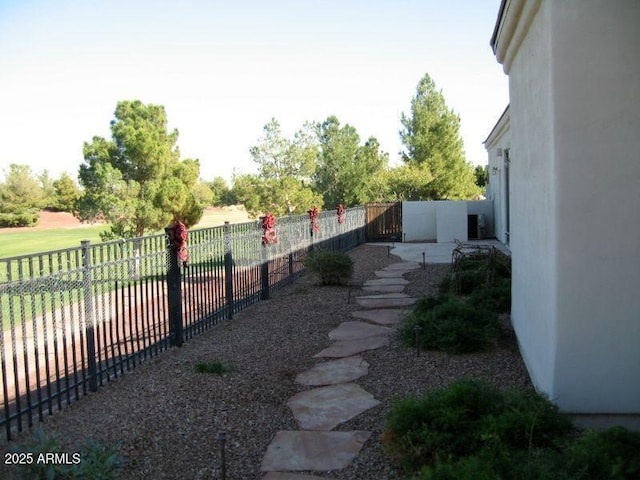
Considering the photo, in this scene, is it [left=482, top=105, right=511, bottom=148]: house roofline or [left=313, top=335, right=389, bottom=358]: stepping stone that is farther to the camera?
[left=482, top=105, right=511, bottom=148]: house roofline

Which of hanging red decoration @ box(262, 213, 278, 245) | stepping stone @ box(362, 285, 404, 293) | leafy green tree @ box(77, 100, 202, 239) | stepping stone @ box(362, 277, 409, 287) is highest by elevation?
leafy green tree @ box(77, 100, 202, 239)

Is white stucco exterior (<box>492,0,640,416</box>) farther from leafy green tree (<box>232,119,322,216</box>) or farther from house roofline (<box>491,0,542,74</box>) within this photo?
leafy green tree (<box>232,119,322,216</box>)

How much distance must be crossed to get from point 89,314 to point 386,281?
26.6 ft

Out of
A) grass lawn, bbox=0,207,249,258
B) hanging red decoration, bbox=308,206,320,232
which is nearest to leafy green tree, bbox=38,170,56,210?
grass lawn, bbox=0,207,249,258

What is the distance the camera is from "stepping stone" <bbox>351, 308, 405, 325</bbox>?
28.5 ft

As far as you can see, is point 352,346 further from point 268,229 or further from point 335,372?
point 268,229

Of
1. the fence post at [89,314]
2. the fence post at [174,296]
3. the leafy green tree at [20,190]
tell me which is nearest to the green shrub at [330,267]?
the fence post at [174,296]

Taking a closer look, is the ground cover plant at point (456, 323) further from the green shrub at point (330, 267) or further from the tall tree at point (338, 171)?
the tall tree at point (338, 171)

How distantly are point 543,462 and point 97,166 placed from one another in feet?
45.0

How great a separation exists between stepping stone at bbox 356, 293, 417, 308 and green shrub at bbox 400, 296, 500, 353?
2.48 meters

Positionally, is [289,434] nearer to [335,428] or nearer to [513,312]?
[335,428]

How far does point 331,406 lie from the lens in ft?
16.9

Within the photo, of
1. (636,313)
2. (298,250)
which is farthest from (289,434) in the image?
(298,250)

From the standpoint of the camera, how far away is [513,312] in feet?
24.3
